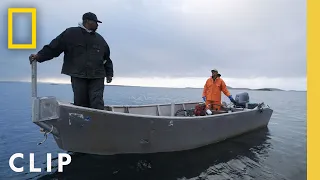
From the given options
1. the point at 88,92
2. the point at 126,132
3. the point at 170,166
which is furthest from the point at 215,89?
the point at 88,92

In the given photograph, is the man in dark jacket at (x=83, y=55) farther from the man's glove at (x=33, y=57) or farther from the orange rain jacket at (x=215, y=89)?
the orange rain jacket at (x=215, y=89)

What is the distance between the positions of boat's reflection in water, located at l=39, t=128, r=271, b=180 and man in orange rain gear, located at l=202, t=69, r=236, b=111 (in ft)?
7.51

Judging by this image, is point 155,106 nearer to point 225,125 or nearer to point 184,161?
point 225,125

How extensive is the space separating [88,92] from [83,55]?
0.79 m

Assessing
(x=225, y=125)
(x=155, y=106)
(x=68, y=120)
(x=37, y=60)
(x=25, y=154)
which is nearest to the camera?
(x=37, y=60)

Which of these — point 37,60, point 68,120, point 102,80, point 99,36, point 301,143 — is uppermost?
point 99,36

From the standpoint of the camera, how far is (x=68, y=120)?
15.3ft

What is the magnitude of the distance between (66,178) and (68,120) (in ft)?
3.66

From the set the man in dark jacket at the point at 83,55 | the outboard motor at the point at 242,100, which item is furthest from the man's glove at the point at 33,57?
the outboard motor at the point at 242,100

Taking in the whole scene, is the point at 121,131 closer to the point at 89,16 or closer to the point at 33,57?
the point at 33,57

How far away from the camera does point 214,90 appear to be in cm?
897

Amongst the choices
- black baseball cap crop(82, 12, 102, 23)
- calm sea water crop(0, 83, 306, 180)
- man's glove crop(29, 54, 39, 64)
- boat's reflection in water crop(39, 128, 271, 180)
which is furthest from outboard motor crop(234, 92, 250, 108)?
man's glove crop(29, 54, 39, 64)

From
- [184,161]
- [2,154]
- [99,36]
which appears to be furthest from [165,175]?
[2,154]

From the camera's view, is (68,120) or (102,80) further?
(102,80)
